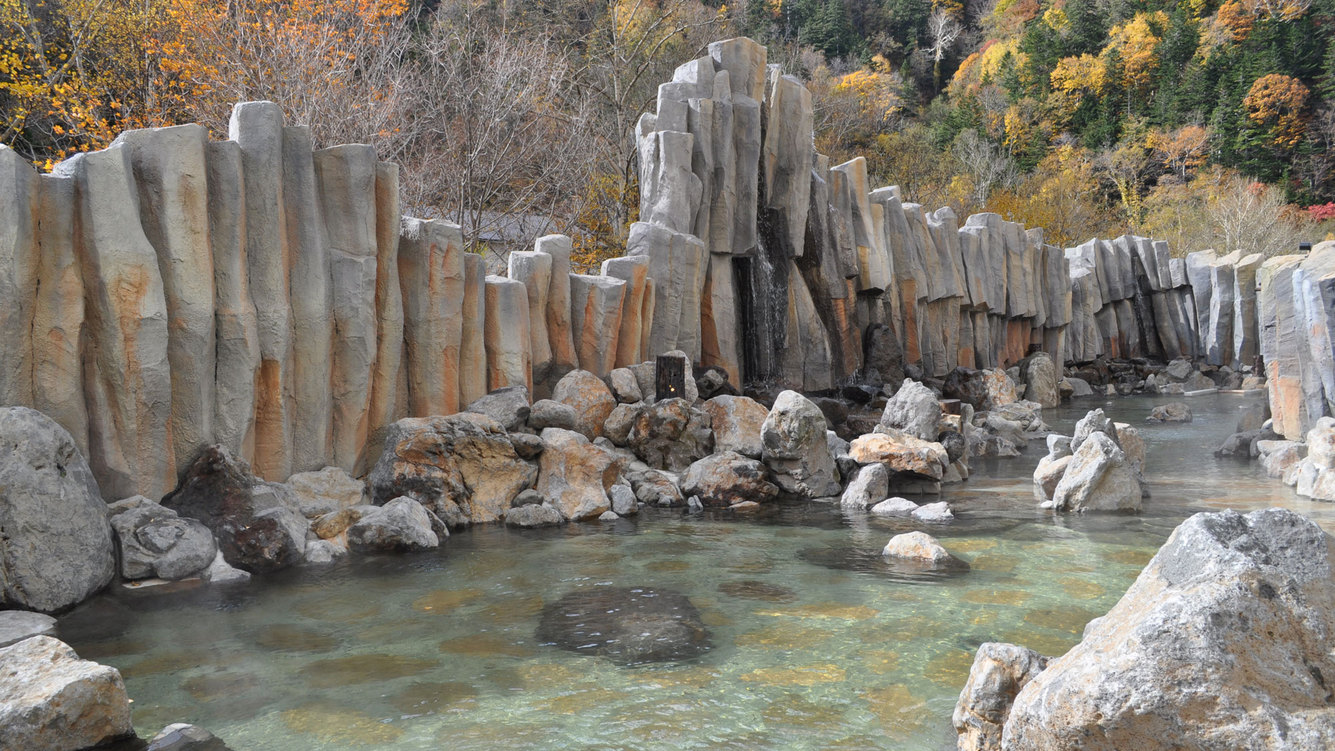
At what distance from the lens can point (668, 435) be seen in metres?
10.8

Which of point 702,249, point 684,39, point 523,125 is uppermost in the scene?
point 684,39

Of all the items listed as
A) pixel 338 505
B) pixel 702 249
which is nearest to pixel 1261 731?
pixel 338 505

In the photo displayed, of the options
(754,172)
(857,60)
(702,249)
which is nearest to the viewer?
(702,249)

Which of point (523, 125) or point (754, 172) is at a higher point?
point (523, 125)

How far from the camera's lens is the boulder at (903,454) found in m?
10.6

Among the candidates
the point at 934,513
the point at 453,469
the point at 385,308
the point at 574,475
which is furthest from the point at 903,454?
the point at 385,308

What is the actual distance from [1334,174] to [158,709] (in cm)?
5040

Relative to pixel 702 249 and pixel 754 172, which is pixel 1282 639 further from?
pixel 754 172

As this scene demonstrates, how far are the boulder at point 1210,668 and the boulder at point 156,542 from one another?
581cm

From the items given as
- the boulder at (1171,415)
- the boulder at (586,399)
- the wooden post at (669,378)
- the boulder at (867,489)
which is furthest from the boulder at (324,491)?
the boulder at (1171,415)

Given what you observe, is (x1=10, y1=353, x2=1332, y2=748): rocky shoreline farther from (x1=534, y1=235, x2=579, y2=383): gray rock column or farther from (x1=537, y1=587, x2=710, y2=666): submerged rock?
(x1=537, y1=587, x2=710, y2=666): submerged rock

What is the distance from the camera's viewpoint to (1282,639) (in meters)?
3.05

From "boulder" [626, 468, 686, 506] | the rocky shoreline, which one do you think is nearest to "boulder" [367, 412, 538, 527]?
the rocky shoreline

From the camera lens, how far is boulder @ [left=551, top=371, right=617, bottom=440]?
10.8 meters
